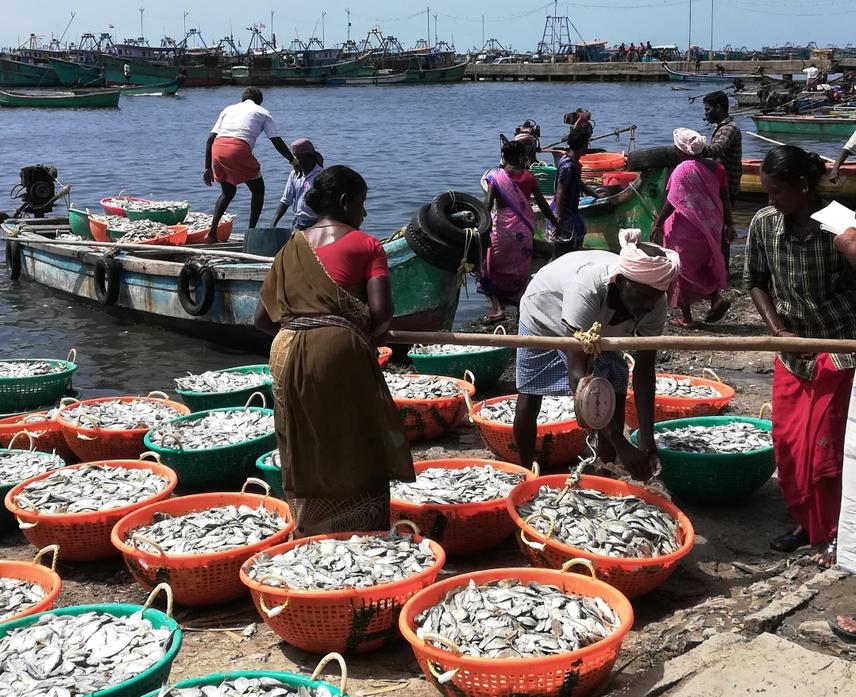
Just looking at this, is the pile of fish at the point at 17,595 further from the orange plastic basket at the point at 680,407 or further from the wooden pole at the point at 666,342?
the orange plastic basket at the point at 680,407

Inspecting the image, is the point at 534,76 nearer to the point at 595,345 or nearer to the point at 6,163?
the point at 6,163

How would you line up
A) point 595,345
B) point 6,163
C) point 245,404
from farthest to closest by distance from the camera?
point 6,163 < point 245,404 < point 595,345

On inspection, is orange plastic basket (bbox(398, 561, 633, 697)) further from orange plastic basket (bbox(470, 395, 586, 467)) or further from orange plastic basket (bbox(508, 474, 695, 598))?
orange plastic basket (bbox(470, 395, 586, 467))

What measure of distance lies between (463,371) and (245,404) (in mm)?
1523

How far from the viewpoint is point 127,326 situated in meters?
10.9

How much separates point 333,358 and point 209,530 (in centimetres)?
105

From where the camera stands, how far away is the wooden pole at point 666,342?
365 cm

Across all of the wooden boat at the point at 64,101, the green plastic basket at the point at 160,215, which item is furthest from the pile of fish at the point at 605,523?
the wooden boat at the point at 64,101

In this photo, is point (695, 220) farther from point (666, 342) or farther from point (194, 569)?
point (194, 569)

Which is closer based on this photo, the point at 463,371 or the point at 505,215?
the point at 463,371

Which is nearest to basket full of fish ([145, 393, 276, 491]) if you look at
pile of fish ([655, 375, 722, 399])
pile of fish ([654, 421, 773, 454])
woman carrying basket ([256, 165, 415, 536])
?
woman carrying basket ([256, 165, 415, 536])

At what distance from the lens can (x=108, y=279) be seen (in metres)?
10.3

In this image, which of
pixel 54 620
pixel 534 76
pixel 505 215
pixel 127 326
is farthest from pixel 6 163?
pixel 534 76

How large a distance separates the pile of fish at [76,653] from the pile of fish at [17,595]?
373 millimetres
